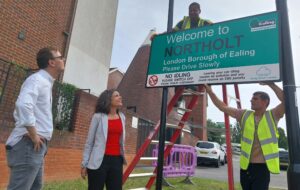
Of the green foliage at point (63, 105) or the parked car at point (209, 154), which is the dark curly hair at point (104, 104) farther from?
the parked car at point (209, 154)

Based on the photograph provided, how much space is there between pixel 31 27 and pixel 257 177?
25.8ft

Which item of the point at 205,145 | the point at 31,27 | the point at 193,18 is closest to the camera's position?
the point at 193,18

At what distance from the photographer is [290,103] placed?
3.14 meters

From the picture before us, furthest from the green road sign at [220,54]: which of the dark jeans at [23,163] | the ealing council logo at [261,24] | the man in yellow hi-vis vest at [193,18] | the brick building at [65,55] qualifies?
the brick building at [65,55]

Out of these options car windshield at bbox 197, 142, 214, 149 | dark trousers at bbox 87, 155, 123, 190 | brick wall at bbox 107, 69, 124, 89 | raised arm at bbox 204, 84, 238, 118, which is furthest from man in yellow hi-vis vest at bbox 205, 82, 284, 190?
brick wall at bbox 107, 69, 124, 89

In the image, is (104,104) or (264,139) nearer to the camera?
(264,139)

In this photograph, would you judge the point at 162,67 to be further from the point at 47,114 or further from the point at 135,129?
the point at 135,129

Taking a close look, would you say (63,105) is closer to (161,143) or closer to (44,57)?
(161,143)

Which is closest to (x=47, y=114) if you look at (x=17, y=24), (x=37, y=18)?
(x=17, y=24)

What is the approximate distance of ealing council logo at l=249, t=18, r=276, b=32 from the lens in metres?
3.71

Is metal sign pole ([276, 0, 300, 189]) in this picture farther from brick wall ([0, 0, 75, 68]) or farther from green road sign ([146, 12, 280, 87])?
brick wall ([0, 0, 75, 68])

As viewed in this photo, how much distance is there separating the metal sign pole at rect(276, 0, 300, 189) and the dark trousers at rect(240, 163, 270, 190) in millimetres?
813

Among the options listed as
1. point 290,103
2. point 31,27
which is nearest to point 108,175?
point 290,103

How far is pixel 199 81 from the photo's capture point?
409 centimetres
